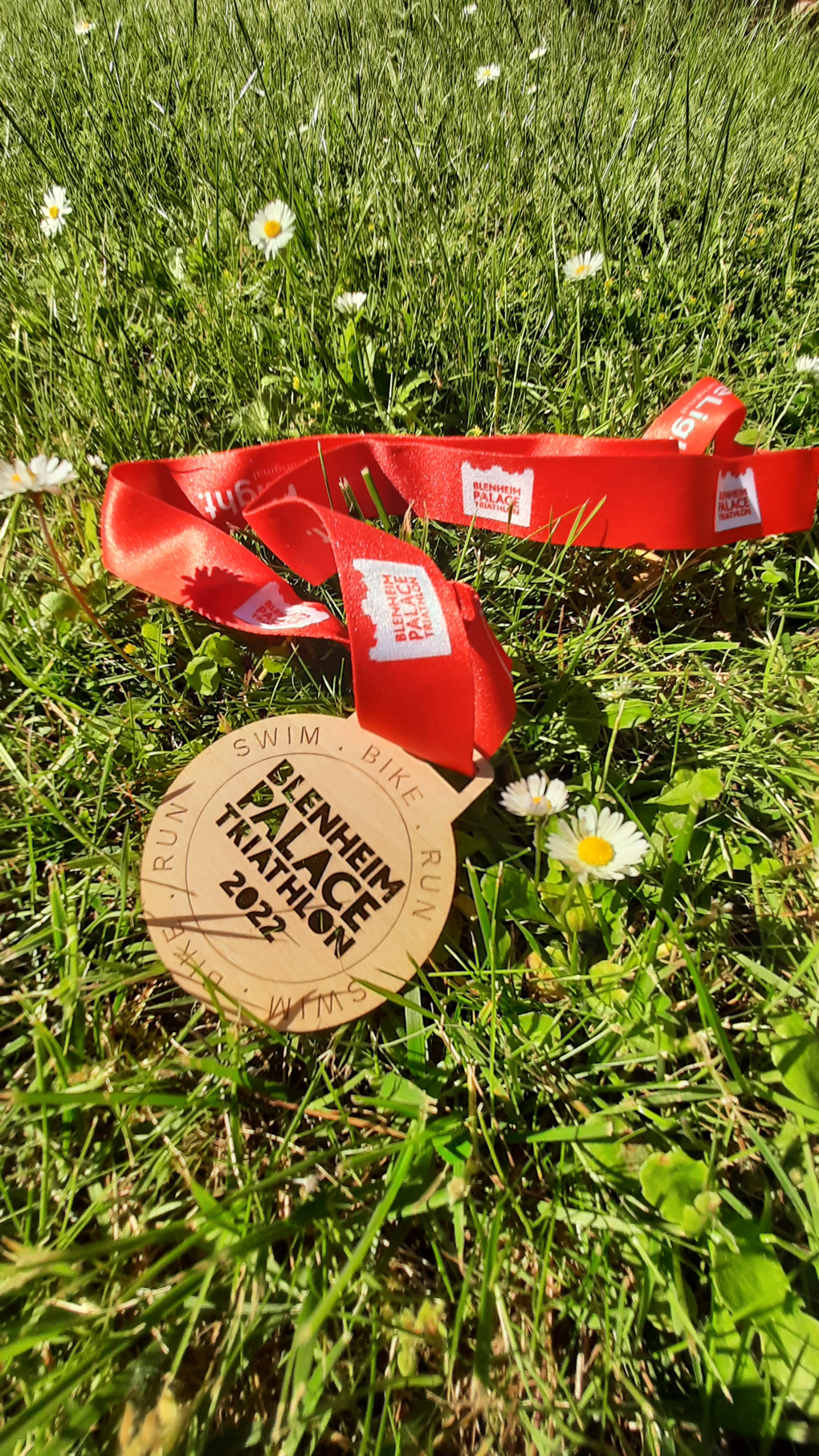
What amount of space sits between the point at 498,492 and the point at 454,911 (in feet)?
2.62

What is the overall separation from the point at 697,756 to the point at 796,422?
967 millimetres

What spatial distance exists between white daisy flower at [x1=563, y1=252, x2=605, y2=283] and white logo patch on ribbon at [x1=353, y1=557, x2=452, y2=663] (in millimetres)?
1183

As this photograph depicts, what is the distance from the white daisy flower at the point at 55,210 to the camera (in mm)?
2100

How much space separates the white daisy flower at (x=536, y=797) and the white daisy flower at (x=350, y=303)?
1.31 m

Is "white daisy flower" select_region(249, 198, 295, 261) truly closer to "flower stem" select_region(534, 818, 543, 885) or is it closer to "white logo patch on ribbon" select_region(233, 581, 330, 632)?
"white logo patch on ribbon" select_region(233, 581, 330, 632)

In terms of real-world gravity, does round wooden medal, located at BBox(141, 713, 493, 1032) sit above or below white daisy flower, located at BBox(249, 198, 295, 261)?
below

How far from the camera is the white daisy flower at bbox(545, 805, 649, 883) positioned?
3.31ft

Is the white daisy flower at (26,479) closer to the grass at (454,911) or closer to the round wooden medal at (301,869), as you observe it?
the grass at (454,911)

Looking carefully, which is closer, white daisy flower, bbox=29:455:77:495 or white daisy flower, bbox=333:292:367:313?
white daisy flower, bbox=29:455:77:495

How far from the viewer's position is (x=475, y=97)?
2.69 meters

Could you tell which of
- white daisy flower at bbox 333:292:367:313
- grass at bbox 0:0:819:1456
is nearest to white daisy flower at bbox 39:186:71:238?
grass at bbox 0:0:819:1456

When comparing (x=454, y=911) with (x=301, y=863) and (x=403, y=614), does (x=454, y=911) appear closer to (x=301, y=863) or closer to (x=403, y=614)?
(x=301, y=863)

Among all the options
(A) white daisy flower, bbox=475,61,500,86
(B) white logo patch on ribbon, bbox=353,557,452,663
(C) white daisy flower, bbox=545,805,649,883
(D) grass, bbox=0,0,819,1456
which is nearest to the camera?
(D) grass, bbox=0,0,819,1456

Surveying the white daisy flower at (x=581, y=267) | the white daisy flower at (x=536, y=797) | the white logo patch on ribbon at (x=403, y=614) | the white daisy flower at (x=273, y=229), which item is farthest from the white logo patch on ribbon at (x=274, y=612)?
the white daisy flower at (x=581, y=267)
